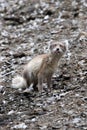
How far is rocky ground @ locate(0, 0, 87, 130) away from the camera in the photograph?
8.71m

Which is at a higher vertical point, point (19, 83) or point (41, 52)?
point (19, 83)

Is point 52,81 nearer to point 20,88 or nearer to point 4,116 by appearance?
point 20,88

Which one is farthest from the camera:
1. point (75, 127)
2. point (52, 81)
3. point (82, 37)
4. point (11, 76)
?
point (82, 37)

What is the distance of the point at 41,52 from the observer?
42.8ft

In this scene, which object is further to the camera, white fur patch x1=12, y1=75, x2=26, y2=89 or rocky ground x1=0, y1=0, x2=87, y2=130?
white fur patch x1=12, y1=75, x2=26, y2=89

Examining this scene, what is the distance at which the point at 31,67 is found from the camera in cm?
1027

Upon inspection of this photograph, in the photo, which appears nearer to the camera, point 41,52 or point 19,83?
point 19,83

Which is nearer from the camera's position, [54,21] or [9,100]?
[9,100]

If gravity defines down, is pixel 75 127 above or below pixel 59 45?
below

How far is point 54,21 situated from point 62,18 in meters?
0.30

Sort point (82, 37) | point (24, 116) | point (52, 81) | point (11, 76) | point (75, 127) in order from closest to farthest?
1. point (75, 127)
2. point (24, 116)
3. point (52, 81)
4. point (11, 76)
5. point (82, 37)

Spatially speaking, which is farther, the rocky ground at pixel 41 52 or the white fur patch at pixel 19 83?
the white fur patch at pixel 19 83

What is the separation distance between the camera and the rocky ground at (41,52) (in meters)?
8.71

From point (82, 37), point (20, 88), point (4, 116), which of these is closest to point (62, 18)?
point (82, 37)
